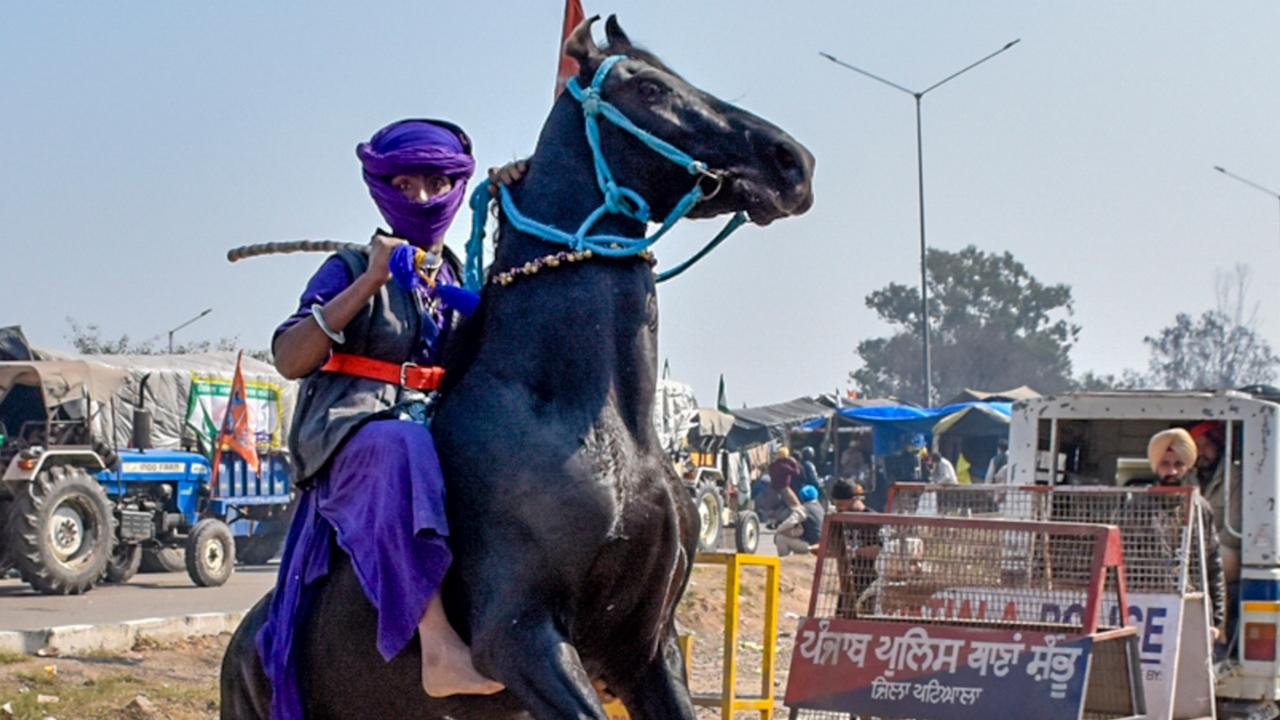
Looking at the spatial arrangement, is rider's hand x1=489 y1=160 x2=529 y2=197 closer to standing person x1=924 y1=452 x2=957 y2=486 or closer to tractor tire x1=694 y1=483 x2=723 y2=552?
tractor tire x1=694 y1=483 x2=723 y2=552

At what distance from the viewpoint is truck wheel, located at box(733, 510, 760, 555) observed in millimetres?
27031

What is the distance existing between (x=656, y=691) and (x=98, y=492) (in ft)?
47.1

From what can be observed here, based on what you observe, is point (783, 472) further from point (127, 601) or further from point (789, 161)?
point (789, 161)

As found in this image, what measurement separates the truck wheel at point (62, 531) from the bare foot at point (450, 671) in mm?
13488

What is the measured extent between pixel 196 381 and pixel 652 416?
22589 millimetres

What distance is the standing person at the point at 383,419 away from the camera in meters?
4.29

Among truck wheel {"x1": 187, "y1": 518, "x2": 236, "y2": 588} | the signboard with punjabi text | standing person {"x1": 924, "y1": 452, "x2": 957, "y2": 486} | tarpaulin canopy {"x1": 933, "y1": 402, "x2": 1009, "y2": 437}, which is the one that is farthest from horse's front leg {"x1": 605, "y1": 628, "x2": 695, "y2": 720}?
tarpaulin canopy {"x1": 933, "y1": 402, "x2": 1009, "y2": 437}

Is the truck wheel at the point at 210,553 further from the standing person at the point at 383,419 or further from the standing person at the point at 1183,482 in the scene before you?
the standing person at the point at 383,419

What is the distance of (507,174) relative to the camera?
4.67m

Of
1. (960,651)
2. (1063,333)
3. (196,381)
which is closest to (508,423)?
(960,651)

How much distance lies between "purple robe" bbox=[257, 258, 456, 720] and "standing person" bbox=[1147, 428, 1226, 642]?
612 cm

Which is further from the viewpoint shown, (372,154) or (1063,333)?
(1063,333)

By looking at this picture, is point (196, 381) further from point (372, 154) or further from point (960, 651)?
point (372, 154)

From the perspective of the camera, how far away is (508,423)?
4316 mm
